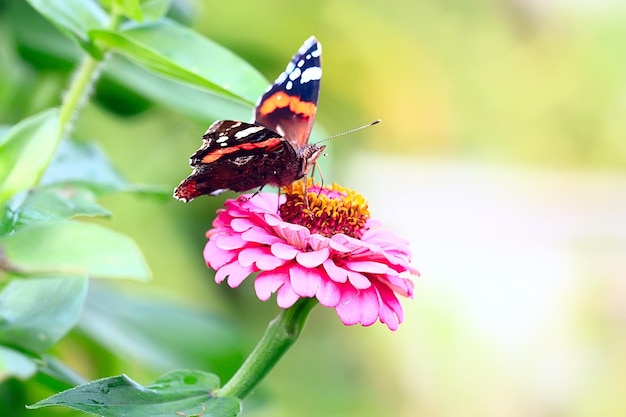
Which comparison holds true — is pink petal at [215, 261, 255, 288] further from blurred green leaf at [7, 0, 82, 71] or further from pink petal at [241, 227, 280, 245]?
blurred green leaf at [7, 0, 82, 71]

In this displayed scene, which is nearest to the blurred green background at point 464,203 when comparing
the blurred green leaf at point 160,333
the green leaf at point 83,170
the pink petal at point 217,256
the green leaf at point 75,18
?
the blurred green leaf at point 160,333

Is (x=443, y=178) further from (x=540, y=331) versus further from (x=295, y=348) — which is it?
(x=295, y=348)

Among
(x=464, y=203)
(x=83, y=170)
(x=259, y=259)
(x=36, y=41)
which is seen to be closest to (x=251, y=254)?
(x=259, y=259)

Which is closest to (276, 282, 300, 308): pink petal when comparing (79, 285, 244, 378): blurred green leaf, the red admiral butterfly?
the red admiral butterfly

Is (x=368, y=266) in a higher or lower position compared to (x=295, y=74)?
lower

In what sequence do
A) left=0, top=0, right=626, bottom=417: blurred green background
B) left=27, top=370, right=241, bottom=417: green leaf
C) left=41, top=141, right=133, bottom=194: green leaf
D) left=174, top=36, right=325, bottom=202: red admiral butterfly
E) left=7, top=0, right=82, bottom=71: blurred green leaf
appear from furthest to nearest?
1. left=0, top=0, right=626, bottom=417: blurred green background
2. left=7, top=0, right=82, bottom=71: blurred green leaf
3. left=41, top=141, right=133, bottom=194: green leaf
4. left=174, top=36, right=325, bottom=202: red admiral butterfly
5. left=27, top=370, right=241, bottom=417: green leaf

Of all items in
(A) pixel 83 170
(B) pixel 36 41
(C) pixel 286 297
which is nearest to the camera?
(C) pixel 286 297

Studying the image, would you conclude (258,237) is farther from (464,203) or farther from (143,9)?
(464,203)
